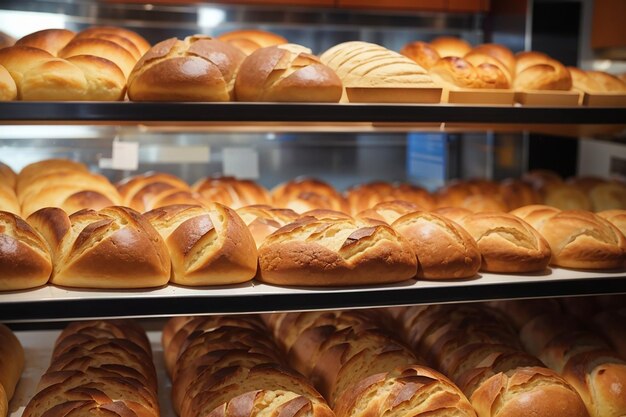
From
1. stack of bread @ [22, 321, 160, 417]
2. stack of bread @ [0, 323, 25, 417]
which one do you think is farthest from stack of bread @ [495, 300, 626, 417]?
stack of bread @ [0, 323, 25, 417]

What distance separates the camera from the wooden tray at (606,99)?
8.18ft

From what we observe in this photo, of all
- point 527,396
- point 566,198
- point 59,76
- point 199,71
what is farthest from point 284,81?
point 566,198

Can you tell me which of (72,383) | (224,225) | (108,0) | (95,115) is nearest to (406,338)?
(224,225)

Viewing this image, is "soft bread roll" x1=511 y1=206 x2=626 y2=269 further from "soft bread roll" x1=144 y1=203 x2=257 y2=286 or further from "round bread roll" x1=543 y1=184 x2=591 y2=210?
"soft bread roll" x1=144 y1=203 x2=257 y2=286

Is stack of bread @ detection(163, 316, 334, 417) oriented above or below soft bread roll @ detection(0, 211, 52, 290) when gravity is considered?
below

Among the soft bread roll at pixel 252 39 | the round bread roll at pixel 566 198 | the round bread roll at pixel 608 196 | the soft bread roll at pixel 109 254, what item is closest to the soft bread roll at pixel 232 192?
the soft bread roll at pixel 252 39

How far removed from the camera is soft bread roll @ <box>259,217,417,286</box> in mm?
2064

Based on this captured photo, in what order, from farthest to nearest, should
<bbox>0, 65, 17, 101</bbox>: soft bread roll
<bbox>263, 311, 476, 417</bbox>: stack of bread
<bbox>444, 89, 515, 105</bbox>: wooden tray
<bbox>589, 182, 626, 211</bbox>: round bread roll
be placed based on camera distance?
<bbox>589, 182, 626, 211</bbox>: round bread roll
<bbox>444, 89, 515, 105</bbox>: wooden tray
<bbox>263, 311, 476, 417</bbox>: stack of bread
<bbox>0, 65, 17, 101</bbox>: soft bread roll

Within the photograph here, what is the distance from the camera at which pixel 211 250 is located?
2.04 m

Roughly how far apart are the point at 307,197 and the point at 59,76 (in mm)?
1198

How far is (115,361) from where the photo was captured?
2.36 meters

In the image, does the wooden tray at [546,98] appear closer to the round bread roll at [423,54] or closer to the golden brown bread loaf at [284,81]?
the round bread roll at [423,54]

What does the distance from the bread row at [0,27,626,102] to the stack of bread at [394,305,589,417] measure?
0.85 meters

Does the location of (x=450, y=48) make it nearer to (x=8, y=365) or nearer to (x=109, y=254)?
(x=109, y=254)
